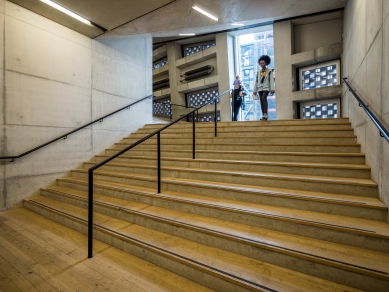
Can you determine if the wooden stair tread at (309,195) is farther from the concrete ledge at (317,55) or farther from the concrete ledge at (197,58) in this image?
the concrete ledge at (197,58)

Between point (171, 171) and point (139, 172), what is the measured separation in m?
0.75

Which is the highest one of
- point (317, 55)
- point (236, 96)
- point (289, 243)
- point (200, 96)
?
point (317, 55)

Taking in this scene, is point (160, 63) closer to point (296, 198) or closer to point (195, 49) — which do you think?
point (195, 49)

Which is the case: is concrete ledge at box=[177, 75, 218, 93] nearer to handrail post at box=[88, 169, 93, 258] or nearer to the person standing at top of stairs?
the person standing at top of stairs

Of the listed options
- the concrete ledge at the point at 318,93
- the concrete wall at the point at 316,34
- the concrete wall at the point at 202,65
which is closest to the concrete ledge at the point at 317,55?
the concrete wall at the point at 316,34

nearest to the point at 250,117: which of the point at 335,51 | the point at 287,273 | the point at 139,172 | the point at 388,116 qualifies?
the point at 335,51

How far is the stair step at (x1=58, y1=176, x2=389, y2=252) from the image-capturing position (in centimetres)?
169

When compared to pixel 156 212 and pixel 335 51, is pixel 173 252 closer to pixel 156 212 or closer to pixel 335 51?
pixel 156 212

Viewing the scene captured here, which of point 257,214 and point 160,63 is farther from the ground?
point 160,63

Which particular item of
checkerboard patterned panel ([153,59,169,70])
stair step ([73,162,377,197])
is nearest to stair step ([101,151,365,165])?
stair step ([73,162,377,197])

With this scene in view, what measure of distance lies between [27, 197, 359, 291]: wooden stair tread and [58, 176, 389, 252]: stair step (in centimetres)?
39

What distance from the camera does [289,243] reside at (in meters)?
1.78

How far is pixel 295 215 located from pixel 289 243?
1.14ft

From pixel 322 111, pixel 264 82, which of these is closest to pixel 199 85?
pixel 322 111
